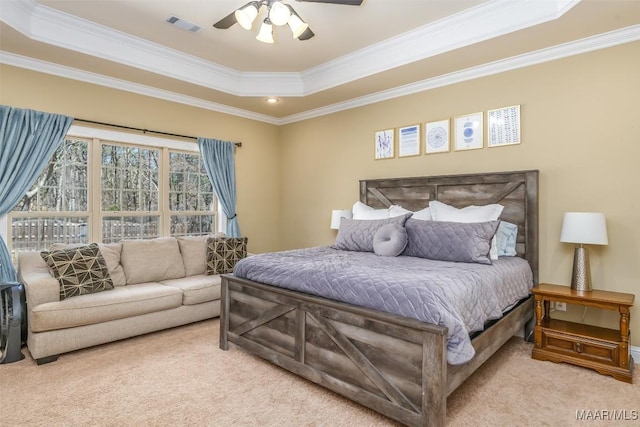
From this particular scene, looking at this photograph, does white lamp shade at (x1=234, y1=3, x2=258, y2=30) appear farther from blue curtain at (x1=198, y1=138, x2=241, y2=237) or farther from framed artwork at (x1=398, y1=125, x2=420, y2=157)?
blue curtain at (x1=198, y1=138, x2=241, y2=237)

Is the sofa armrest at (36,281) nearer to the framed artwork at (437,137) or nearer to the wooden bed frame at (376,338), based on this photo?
the wooden bed frame at (376,338)

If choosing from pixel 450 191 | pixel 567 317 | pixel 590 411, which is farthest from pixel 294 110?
pixel 590 411

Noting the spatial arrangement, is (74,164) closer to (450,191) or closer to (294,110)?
(294,110)

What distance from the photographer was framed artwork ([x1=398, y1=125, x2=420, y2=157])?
4.15 meters

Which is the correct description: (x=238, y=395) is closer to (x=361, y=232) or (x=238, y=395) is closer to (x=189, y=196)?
(x=361, y=232)

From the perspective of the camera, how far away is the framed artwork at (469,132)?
12.1ft

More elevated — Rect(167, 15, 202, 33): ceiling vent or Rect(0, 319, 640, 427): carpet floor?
Rect(167, 15, 202, 33): ceiling vent

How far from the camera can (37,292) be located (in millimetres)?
2824

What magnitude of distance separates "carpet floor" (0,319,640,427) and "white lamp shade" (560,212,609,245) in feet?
3.19

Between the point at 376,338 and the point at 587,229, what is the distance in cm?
197

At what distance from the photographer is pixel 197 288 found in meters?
3.67

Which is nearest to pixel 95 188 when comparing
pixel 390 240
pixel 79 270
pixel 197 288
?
pixel 79 270

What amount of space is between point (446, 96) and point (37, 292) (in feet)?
13.8

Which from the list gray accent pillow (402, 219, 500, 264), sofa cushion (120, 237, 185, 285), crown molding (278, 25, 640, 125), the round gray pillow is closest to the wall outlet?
gray accent pillow (402, 219, 500, 264)
